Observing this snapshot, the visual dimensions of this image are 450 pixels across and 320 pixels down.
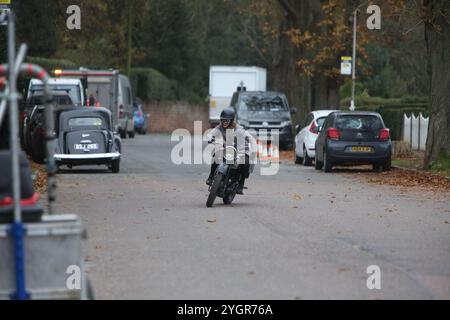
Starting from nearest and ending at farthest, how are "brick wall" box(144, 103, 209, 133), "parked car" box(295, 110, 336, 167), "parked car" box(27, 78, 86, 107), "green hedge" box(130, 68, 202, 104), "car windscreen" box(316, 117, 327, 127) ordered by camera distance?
1. "parked car" box(295, 110, 336, 167)
2. "car windscreen" box(316, 117, 327, 127)
3. "parked car" box(27, 78, 86, 107)
4. "green hedge" box(130, 68, 202, 104)
5. "brick wall" box(144, 103, 209, 133)

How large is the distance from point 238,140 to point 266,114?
25.2 meters

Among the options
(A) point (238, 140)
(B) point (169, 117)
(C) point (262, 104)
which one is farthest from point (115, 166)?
(B) point (169, 117)

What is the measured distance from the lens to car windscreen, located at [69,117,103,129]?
96.4ft

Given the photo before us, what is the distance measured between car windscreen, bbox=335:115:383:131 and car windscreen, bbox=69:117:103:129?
19.7 ft

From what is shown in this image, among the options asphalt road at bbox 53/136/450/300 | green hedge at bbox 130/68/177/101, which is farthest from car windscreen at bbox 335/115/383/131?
green hedge at bbox 130/68/177/101

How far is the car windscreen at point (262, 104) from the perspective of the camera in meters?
45.9

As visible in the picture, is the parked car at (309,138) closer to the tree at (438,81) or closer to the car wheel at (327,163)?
the car wheel at (327,163)

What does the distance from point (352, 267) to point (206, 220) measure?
540 centimetres

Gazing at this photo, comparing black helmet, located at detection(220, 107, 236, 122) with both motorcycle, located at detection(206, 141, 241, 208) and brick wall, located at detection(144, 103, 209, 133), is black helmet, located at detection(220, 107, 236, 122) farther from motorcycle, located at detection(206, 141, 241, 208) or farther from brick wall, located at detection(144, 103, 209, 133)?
brick wall, located at detection(144, 103, 209, 133)

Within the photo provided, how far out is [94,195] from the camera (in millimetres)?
22234

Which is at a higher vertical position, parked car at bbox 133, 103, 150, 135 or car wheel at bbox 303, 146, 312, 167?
car wheel at bbox 303, 146, 312, 167

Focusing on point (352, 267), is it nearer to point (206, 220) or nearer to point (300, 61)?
point (206, 220)

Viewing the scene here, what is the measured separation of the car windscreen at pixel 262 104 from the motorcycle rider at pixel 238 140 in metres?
25.2

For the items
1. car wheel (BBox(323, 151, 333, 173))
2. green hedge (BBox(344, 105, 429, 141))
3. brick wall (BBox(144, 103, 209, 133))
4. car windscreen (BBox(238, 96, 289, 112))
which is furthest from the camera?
brick wall (BBox(144, 103, 209, 133))
